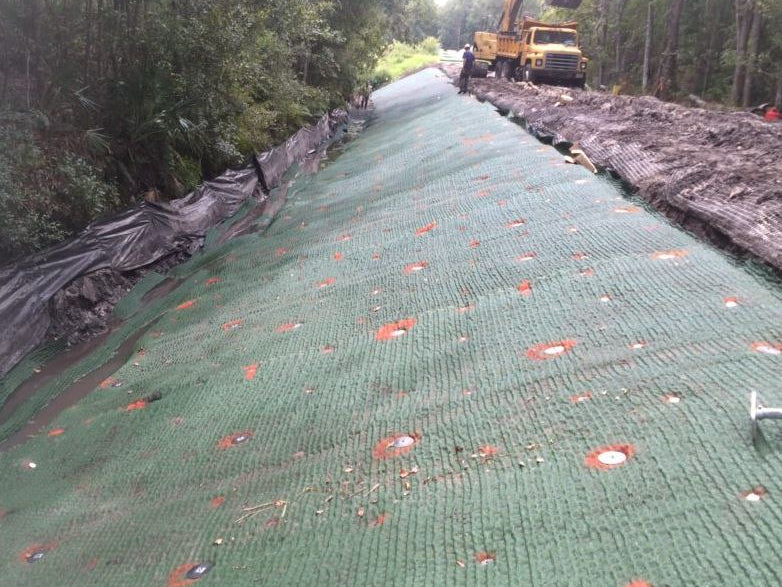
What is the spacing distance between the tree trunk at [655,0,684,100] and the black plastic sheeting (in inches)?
557

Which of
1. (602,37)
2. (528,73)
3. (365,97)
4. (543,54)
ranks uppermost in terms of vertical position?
(543,54)

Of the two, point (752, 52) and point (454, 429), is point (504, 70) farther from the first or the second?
point (454, 429)

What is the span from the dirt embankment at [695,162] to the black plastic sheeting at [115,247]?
4.03 meters

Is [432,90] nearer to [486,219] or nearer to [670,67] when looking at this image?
[670,67]

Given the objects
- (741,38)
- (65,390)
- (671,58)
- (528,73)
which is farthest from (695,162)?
(671,58)

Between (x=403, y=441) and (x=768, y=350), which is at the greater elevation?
(x=768, y=350)

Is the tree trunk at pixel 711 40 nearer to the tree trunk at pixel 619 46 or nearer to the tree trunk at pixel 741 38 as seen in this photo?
the tree trunk at pixel 741 38

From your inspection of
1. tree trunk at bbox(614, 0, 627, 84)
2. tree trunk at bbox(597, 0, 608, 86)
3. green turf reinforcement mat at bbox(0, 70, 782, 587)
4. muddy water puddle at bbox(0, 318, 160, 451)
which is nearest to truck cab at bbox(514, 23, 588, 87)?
tree trunk at bbox(614, 0, 627, 84)

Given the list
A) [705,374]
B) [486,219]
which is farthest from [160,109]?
[705,374]

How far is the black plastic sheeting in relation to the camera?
14.6 ft

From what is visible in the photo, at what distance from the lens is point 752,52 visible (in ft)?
46.7

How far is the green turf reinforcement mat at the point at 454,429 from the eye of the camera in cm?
153

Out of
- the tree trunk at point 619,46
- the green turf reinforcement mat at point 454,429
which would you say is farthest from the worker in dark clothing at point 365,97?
the green turf reinforcement mat at point 454,429

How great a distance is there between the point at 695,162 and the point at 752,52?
499 inches
